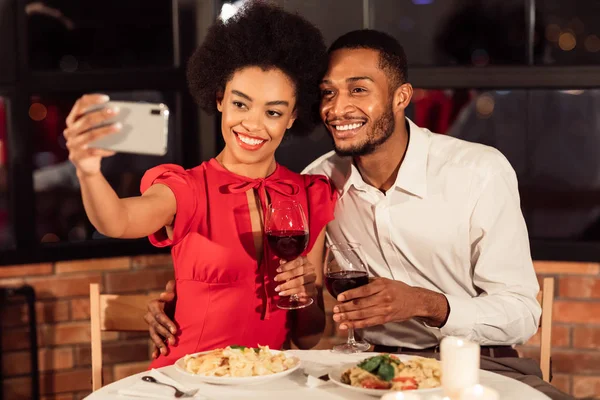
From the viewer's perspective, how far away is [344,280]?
1.96 m

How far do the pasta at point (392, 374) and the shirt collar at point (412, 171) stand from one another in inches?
33.5

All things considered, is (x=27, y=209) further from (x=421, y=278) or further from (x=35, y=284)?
(x=421, y=278)

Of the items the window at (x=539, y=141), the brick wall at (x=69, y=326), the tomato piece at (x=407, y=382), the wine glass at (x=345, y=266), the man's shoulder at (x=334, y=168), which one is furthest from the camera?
the window at (x=539, y=141)

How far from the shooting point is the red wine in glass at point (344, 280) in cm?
196

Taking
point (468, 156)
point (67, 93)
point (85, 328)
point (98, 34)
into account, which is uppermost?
point (98, 34)

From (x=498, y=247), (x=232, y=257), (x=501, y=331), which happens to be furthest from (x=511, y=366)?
(x=232, y=257)

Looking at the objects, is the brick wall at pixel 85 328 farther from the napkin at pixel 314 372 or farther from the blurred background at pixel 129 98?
the napkin at pixel 314 372

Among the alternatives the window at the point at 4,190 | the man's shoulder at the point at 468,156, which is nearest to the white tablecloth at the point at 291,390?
the man's shoulder at the point at 468,156

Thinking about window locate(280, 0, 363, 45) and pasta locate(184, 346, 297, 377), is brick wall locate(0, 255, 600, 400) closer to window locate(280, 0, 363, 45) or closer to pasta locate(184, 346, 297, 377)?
window locate(280, 0, 363, 45)

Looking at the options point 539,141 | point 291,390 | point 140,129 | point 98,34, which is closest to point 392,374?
point 291,390

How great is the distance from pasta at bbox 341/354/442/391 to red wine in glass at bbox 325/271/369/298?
0.76 ft

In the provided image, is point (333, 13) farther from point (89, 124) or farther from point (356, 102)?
point (89, 124)

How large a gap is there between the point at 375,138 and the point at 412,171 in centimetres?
16

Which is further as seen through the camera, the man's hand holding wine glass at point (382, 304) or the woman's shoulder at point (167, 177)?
the woman's shoulder at point (167, 177)
